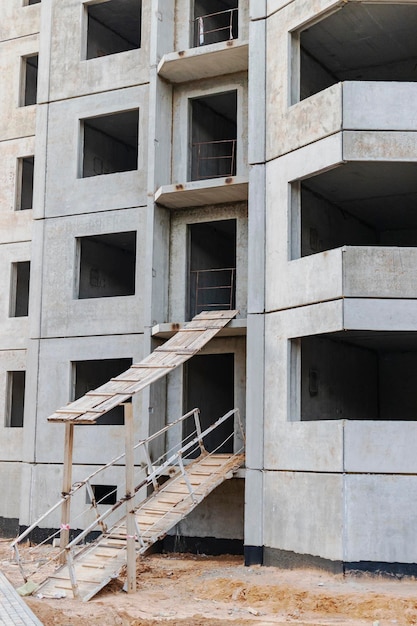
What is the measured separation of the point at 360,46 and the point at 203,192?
4.63 meters

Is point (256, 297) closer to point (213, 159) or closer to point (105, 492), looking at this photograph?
point (213, 159)

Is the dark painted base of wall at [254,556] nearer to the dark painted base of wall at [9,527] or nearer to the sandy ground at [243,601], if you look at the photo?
the sandy ground at [243,601]

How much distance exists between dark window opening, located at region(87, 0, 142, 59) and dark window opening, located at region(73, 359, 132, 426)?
27.0ft

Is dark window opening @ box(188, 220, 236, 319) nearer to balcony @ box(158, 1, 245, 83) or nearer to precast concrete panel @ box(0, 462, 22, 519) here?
balcony @ box(158, 1, 245, 83)

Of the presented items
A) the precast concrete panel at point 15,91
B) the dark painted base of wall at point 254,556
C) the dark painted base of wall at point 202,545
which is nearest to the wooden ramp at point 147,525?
the dark painted base of wall at point 254,556

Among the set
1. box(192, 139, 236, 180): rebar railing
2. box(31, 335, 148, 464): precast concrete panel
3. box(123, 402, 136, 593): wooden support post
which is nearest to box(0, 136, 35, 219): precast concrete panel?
box(31, 335, 148, 464): precast concrete panel

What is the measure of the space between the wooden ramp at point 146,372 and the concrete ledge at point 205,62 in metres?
5.84

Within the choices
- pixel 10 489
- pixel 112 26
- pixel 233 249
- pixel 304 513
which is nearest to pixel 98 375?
pixel 10 489

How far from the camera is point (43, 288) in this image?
73.9 ft

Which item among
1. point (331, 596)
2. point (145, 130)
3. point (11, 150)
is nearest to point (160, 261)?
point (145, 130)

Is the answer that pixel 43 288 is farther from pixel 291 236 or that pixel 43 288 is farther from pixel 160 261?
pixel 291 236

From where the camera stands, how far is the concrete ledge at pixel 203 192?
19.6 m

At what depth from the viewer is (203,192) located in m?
20.2

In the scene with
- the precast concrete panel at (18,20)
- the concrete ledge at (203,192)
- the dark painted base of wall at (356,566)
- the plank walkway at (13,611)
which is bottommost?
the dark painted base of wall at (356,566)
